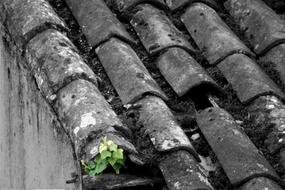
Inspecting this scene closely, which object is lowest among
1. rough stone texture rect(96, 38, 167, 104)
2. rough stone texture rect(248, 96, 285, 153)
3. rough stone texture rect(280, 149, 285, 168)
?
rough stone texture rect(280, 149, 285, 168)

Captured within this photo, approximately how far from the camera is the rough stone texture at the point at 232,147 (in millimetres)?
3479

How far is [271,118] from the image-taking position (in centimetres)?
386

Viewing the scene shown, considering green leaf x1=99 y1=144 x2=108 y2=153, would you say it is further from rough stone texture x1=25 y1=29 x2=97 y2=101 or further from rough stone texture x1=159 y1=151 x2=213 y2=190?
rough stone texture x1=25 y1=29 x2=97 y2=101

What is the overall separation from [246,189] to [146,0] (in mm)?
1707

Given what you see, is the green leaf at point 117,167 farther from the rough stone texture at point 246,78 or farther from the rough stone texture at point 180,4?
the rough stone texture at point 180,4

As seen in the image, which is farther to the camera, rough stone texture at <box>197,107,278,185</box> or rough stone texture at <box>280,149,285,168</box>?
rough stone texture at <box>280,149,285,168</box>

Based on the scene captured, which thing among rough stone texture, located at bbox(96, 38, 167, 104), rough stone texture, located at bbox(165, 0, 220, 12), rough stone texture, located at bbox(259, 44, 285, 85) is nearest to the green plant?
rough stone texture, located at bbox(96, 38, 167, 104)

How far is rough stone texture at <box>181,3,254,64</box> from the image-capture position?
4336 millimetres

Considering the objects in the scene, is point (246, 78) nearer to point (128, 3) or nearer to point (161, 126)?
point (161, 126)

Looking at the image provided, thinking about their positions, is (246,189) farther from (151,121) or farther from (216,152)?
(151,121)

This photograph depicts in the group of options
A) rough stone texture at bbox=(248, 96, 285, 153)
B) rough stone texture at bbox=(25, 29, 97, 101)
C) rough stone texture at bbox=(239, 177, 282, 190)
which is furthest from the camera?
rough stone texture at bbox=(25, 29, 97, 101)

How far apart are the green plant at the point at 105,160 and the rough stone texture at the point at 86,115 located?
0.13 ft

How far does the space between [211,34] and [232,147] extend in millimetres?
1076

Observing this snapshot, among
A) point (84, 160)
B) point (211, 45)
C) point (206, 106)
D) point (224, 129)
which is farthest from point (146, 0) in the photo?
point (84, 160)
